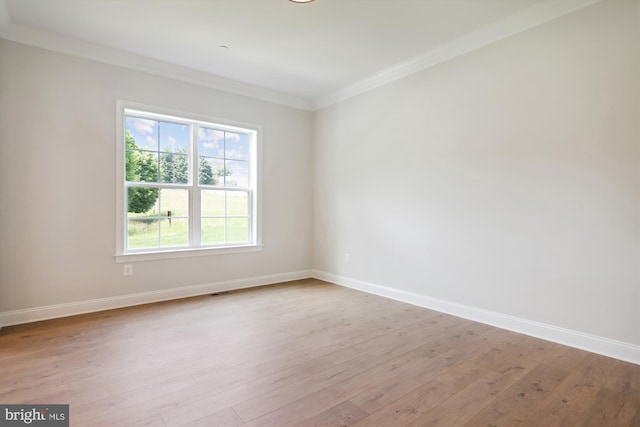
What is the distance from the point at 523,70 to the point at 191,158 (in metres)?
3.83

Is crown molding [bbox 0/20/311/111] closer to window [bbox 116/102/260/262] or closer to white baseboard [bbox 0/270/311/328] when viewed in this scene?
window [bbox 116/102/260/262]

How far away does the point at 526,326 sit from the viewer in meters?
2.99

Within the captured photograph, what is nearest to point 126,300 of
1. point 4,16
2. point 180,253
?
point 180,253

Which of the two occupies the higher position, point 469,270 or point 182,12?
point 182,12

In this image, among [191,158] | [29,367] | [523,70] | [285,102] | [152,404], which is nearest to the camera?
[152,404]

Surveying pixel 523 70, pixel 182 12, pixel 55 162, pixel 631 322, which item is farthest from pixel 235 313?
pixel 523 70

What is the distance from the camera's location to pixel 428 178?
3.78 metres

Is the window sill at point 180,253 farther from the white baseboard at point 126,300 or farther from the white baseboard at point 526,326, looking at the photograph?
the white baseboard at point 526,326

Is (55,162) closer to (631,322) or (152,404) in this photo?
(152,404)

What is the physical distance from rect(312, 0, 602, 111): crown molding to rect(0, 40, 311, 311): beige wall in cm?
225

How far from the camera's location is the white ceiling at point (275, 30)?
2.80 m

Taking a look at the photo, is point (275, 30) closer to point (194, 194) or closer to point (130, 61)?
point (130, 61)

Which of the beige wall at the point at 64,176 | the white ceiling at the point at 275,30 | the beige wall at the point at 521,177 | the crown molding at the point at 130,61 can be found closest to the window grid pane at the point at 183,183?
the beige wall at the point at 64,176

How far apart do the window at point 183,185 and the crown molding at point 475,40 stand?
1.83 metres
